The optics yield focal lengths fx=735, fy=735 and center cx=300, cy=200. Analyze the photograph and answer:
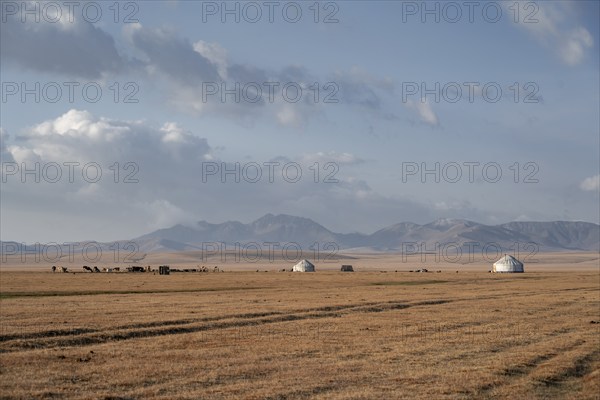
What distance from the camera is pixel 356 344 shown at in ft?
99.7

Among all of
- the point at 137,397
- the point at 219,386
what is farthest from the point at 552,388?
the point at 137,397

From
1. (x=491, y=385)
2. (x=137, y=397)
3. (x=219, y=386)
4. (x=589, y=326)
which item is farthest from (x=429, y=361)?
(x=589, y=326)

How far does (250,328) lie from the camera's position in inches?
1406

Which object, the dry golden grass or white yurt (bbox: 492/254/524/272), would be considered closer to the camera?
the dry golden grass

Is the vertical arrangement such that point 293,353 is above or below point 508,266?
above

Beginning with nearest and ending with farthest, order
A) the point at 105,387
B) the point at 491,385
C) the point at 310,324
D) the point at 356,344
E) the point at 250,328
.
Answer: the point at 105,387, the point at 491,385, the point at 356,344, the point at 250,328, the point at 310,324

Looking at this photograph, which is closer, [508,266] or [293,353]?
[293,353]

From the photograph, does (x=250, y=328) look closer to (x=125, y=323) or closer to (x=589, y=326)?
(x=125, y=323)

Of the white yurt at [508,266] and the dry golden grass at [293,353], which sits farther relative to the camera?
the white yurt at [508,266]

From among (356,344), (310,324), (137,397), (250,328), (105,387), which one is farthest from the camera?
(310,324)

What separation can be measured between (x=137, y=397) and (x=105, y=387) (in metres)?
1.73

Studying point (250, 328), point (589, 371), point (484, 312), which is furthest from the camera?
point (484, 312)

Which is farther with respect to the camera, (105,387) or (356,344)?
(356,344)

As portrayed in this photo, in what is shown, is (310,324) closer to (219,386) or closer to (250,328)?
(250,328)
